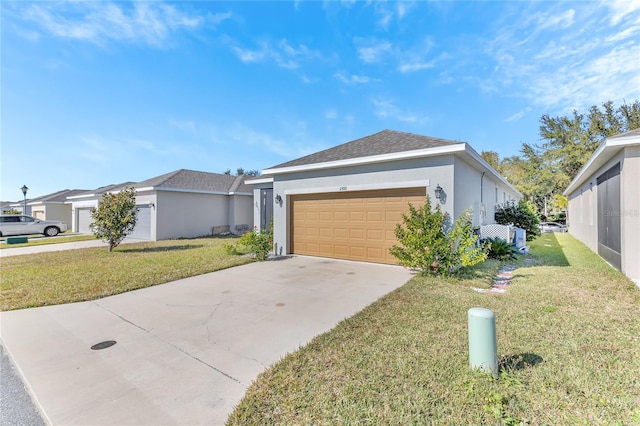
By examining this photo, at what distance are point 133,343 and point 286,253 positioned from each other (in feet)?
22.8

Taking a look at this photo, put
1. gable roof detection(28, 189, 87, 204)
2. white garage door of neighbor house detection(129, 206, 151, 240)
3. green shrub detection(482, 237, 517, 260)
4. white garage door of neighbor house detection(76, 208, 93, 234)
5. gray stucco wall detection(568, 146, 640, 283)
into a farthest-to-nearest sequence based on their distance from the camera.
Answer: gable roof detection(28, 189, 87, 204)
white garage door of neighbor house detection(76, 208, 93, 234)
white garage door of neighbor house detection(129, 206, 151, 240)
green shrub detection(482, 237, 517, 260)
gray stucco wall detection(568, 146, 640, 283)

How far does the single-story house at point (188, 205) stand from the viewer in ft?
53.8

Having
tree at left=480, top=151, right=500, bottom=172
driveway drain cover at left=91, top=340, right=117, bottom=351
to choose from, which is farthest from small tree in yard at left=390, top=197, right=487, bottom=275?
tree at left=480, top=151, right=500, bottom=172

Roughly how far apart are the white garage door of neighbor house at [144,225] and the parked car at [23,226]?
7.75 meters

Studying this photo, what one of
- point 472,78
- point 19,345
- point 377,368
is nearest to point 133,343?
point 19,345

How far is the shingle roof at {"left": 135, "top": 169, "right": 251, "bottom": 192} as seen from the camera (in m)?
17.1

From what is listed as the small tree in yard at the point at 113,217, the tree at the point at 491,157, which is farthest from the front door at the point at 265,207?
the tree at the point at 491,157

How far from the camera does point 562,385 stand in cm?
253

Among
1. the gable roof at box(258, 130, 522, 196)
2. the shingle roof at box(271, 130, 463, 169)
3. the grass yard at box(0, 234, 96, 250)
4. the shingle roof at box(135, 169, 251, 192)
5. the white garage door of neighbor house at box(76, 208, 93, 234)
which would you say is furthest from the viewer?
the white garage door of neighbor house at box(76, 208, 93, 234)

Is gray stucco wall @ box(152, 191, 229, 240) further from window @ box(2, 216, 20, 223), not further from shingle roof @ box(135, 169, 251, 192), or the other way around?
window @ box(2, 216, 20, 223)

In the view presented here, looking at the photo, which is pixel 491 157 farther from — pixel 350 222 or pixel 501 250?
pixel 350 222

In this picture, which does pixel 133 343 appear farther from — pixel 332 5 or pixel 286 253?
pixel 332 5

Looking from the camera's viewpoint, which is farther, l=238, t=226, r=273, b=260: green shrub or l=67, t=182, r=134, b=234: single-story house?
l=67, t=182, r=134, b=234: single-story house

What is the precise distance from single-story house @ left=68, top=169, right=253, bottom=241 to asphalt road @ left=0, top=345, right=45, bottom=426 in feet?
47.7
